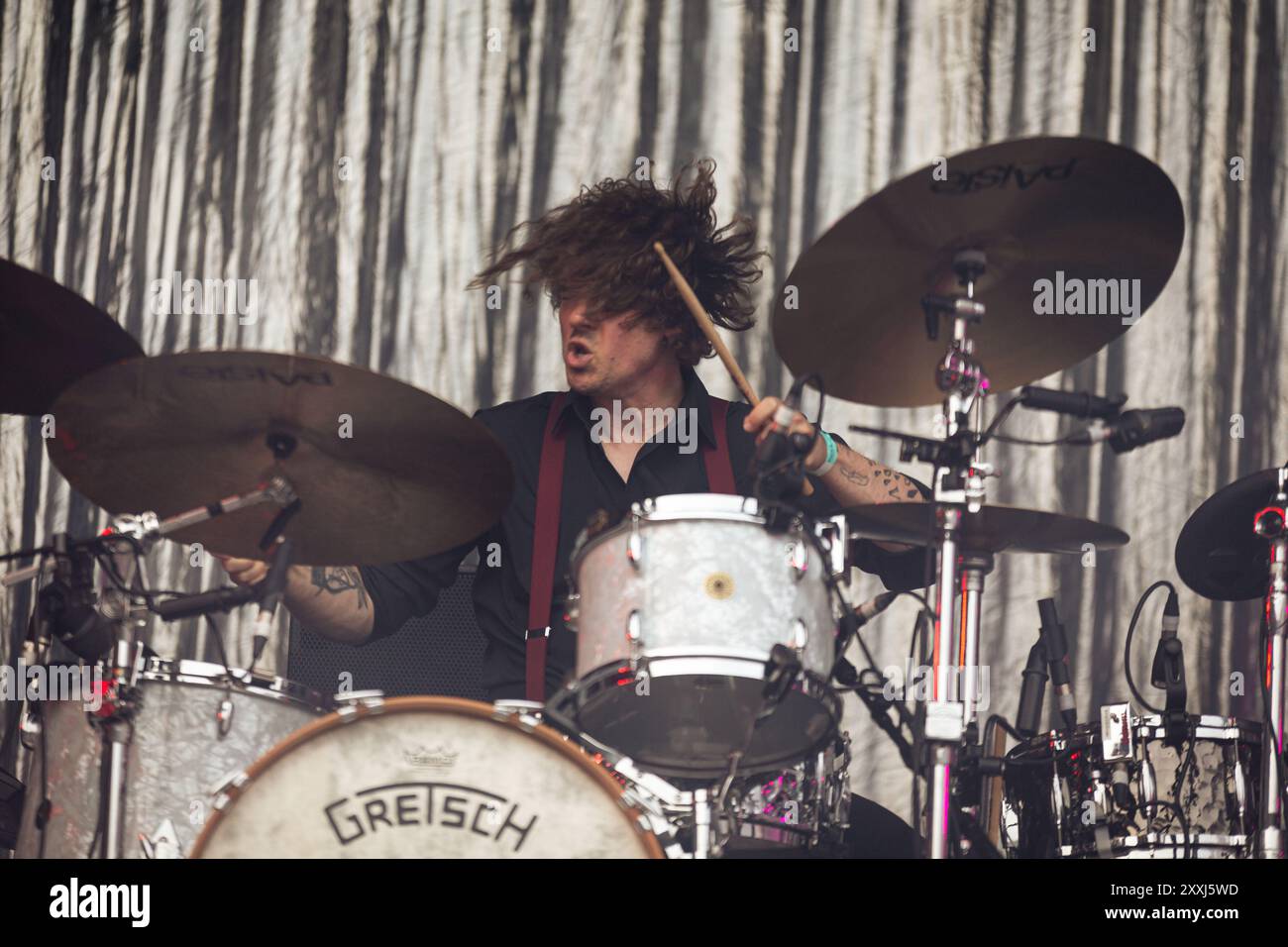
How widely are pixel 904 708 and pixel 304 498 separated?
0.95 metres

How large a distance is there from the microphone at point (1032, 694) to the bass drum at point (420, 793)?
98cm

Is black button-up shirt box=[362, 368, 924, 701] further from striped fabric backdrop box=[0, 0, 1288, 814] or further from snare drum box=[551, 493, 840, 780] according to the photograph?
striped fabric backdrop box=[0, 0, 1288, 814]

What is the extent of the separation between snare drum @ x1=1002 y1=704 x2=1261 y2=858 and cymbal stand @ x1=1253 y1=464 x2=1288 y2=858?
5 centimetres

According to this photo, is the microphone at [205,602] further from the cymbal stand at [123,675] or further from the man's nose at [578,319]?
the man's nose at [578,319]

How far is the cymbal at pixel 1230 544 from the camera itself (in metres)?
2.70

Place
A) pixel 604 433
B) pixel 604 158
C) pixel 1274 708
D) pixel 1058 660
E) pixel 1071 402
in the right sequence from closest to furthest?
pixel 1071 402
pixel 1274 708
pixel 1058 660
pixel 604 433
pixel 604 158

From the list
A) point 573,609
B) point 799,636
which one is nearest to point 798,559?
point 799,636

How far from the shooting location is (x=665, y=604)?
7.38ft

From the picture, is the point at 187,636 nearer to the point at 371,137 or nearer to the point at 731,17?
the point at 371,137

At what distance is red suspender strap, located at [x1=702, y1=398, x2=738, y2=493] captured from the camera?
291 centimetres

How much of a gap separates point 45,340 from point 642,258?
1099mm

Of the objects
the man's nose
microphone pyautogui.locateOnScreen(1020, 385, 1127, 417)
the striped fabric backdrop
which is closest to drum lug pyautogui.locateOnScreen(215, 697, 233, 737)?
the man's nose

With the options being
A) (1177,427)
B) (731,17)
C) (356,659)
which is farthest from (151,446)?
(731,17)

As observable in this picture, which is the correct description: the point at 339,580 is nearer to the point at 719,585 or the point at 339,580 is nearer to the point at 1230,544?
the point at 719,585
